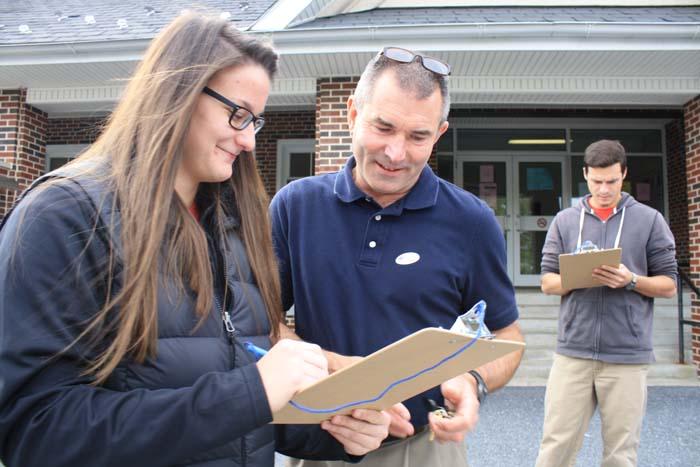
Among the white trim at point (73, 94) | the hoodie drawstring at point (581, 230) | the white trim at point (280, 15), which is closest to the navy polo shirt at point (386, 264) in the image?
the hoodie drawstring at point (581, 230)

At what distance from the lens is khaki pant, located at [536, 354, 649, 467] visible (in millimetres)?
3184

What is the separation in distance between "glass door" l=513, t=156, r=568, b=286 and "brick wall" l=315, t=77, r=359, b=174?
4955mm

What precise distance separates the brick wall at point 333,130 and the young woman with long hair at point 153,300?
16.1 feet

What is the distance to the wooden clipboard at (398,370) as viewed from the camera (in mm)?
1013

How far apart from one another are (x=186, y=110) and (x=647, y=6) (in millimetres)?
7872

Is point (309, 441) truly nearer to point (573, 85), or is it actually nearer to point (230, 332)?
point (230, 332)

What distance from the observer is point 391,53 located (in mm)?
1743

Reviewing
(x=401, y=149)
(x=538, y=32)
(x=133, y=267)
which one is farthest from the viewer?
(x=538, y=32)

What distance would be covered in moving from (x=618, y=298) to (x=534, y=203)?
712 centimetres

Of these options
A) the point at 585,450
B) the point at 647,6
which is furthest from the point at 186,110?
the point at 647,6

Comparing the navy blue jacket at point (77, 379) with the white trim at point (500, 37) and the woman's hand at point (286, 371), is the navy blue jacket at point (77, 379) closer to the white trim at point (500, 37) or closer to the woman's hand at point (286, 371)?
the woman's hand at point (286, 371)

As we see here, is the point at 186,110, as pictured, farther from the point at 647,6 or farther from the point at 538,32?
the point at 647,6

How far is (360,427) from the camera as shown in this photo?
52.6 inches

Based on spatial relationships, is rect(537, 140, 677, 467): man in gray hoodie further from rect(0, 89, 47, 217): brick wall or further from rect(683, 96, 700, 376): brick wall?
rect(0, 89, 47, 217): brick wall
